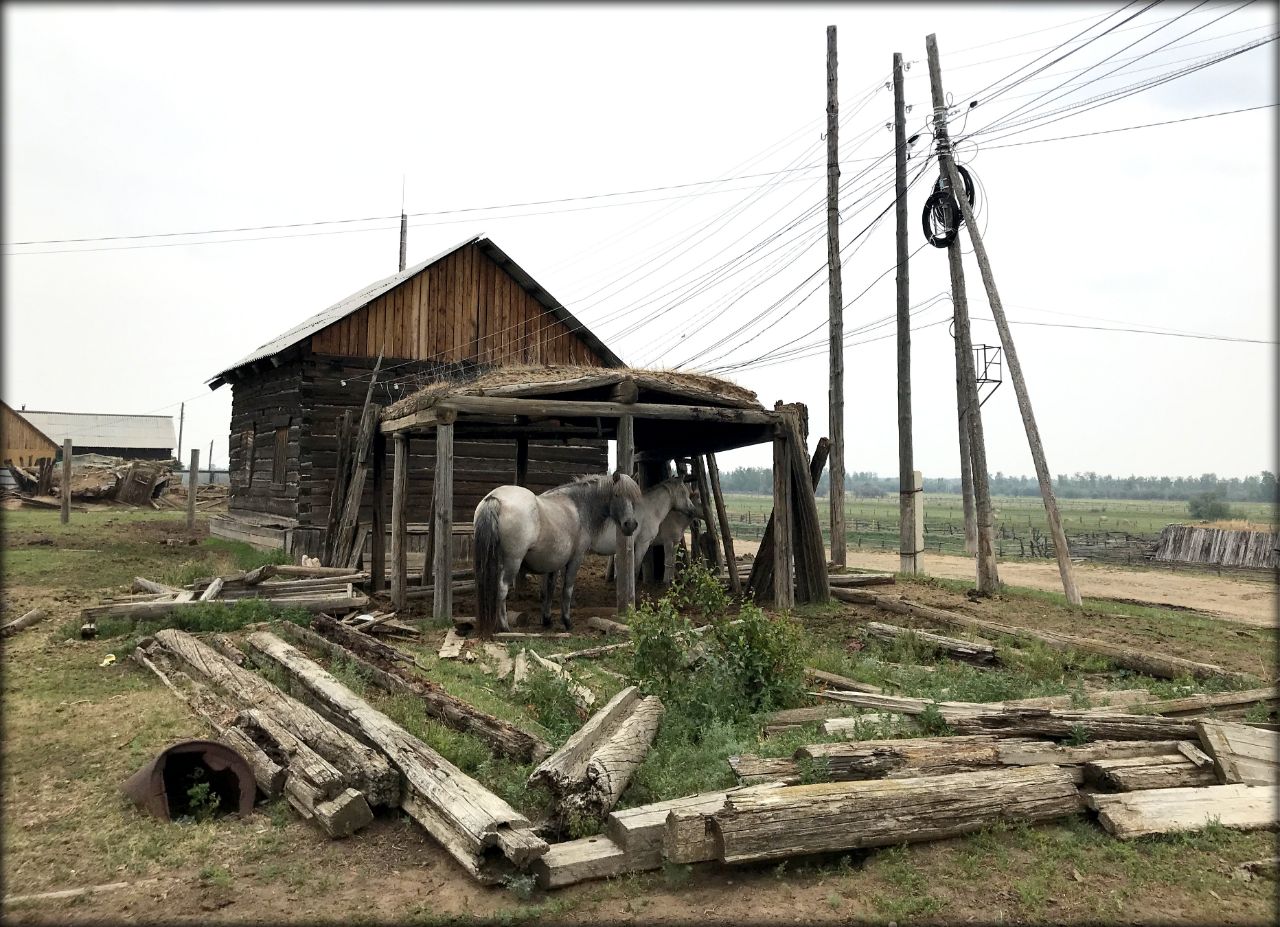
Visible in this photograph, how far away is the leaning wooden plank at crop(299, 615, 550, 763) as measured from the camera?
5699mm

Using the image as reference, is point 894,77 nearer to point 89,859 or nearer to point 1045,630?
point 1045,630

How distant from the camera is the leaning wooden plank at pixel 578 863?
4188 mm

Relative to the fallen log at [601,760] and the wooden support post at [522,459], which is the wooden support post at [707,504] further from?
the fallen log at [601,760]

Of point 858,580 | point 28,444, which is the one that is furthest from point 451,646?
point 28,444

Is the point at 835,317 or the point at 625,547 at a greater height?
the point at 835,317

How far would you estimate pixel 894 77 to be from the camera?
57.7ft

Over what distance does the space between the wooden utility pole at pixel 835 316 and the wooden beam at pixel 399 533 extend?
30.0ft

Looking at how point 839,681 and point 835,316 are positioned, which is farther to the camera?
point 835,316

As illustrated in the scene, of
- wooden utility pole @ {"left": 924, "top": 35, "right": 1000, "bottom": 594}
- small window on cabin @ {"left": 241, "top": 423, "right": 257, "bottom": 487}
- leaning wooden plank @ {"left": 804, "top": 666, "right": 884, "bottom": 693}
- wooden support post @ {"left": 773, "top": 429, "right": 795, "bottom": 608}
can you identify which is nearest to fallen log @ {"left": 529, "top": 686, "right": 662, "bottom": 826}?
leaning wooden plank @ {"left": 804, "top": 666, "right": 884, "bottom": 693}

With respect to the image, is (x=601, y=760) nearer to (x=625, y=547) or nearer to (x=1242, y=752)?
(x=1242, y=752)

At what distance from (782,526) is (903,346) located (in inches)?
292

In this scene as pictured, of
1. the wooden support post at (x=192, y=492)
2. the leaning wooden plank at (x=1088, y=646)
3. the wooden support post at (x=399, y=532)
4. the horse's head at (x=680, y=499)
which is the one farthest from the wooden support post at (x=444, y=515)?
the wooden support post at (x=192, y=492)

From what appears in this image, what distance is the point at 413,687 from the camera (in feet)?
23.4

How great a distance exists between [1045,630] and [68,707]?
1079 centimetres
